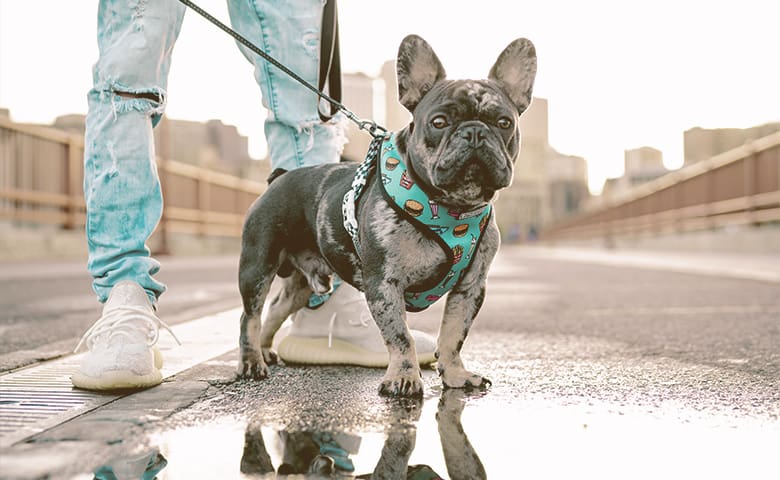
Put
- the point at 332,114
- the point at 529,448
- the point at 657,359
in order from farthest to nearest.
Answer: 1. the point at 332,114
2. the point at 657,359
3. the point at 529,448

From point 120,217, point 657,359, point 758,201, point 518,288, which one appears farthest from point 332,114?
point 758,201

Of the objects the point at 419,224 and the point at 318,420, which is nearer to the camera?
the point at 318,420

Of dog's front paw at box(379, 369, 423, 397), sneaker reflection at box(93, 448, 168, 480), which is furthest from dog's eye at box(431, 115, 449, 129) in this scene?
sneaker reflection at box(93, 448, 168, 480)

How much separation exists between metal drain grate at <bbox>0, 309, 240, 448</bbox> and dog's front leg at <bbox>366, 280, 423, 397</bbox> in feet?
2.26

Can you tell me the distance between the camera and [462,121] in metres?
2.14


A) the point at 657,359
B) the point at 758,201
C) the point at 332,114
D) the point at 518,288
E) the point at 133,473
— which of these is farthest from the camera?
the point at 758,201

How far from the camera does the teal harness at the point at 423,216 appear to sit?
2191mm

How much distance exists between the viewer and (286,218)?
258 cm

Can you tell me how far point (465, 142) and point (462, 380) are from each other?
0.66m

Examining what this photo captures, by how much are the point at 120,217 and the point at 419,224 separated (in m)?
0.97

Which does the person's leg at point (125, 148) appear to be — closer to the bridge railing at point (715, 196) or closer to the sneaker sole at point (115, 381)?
the sneaker sole at point (115, 381)

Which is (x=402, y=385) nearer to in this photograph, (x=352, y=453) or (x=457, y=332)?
(x=457, y=332)

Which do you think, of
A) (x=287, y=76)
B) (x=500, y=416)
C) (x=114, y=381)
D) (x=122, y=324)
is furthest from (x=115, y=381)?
(x=287, y=76)

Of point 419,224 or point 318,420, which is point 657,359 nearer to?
point 419,224
